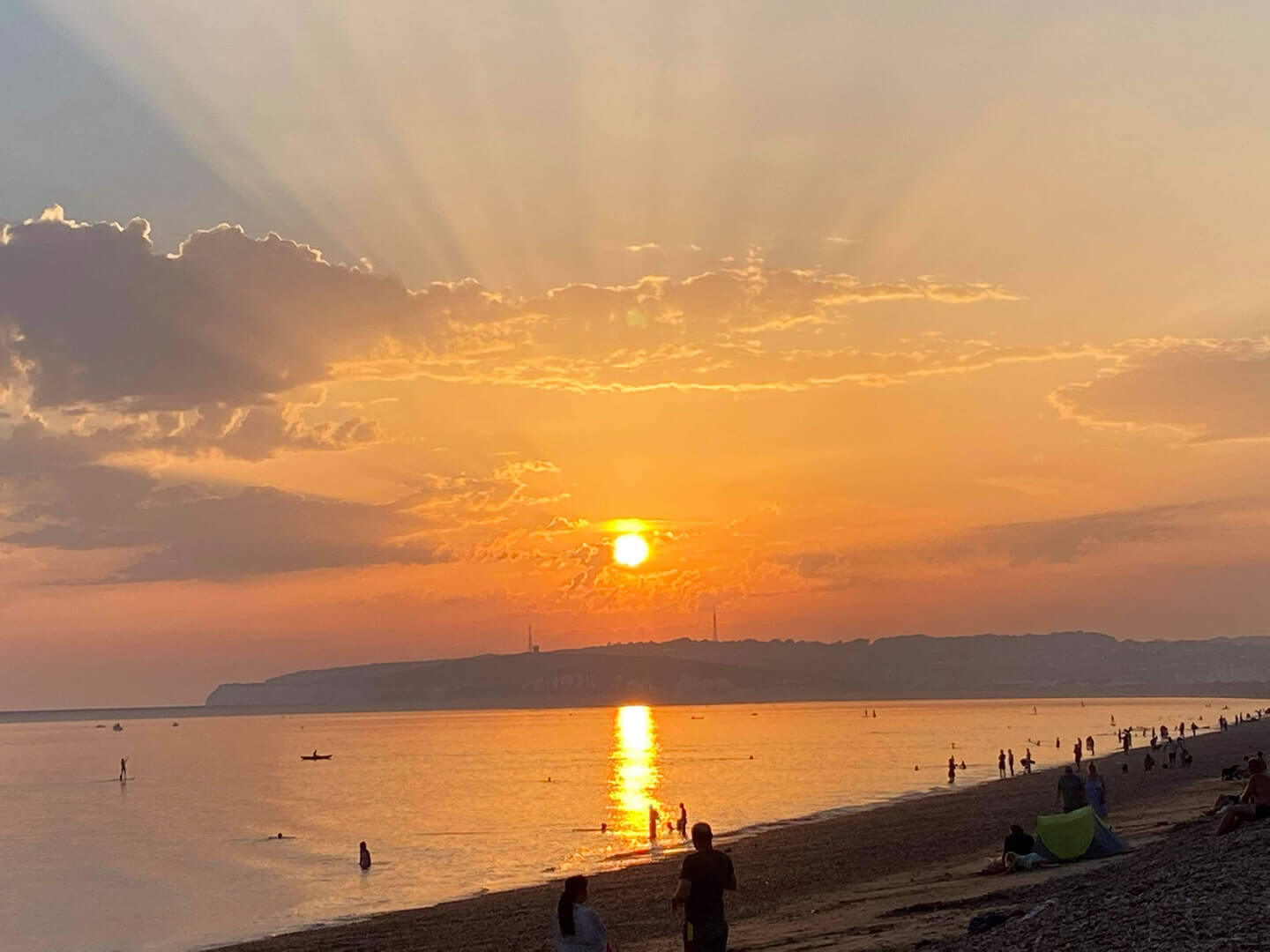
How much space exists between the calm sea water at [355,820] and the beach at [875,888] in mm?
6153

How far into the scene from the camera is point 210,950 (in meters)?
34.2

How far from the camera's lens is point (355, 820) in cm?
7600

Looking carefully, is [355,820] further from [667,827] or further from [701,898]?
[701,898]

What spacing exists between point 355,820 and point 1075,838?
60.1 meters

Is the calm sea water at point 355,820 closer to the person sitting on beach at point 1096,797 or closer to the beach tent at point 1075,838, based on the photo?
the person sitting on beach at point 1096,797

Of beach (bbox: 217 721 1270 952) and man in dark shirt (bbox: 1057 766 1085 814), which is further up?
man in dark shirt (bbox: 1057 766 1085 814)

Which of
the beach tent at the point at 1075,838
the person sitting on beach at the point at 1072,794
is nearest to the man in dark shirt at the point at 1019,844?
the beach tent at the point at 1075,838

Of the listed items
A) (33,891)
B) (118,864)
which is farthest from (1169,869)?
(118,864)

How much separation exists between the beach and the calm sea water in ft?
20.2

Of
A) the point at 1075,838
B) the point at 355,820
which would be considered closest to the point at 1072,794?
the point at 1075,838

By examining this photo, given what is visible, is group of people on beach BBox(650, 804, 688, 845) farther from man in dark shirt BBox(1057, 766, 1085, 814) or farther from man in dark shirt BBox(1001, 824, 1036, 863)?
man in dark shirt BBox(1001, 824, 1036, 863)

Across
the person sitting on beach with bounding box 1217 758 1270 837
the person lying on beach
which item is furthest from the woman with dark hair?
the person lying on beach

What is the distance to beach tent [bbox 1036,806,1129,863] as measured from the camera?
23.6 metres

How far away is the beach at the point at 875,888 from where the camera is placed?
56.5ft
